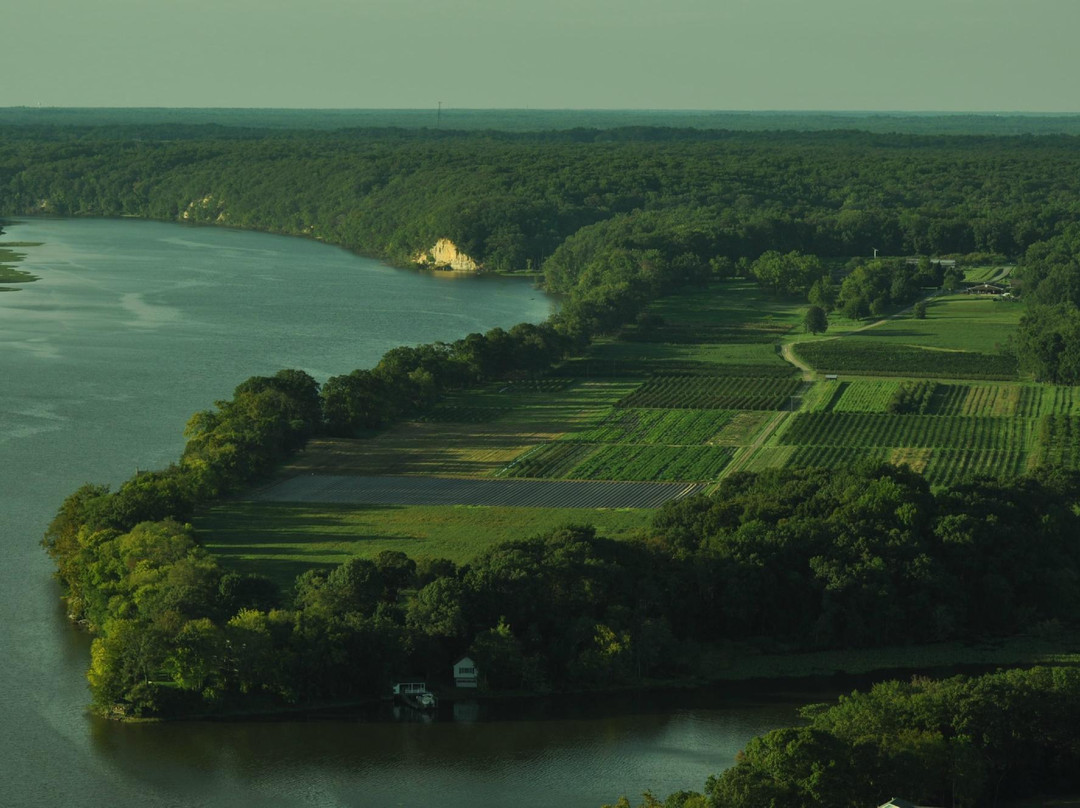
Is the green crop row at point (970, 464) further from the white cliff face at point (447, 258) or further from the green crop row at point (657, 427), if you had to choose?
the white cliff face at point (447, 258)

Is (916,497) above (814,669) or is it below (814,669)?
above

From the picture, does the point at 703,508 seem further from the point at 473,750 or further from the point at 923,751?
the point at 923,751

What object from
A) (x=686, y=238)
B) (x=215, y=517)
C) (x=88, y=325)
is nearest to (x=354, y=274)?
(x=686, y=238)

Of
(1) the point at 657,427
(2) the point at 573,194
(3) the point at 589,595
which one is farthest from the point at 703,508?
(2) the point at 573,194

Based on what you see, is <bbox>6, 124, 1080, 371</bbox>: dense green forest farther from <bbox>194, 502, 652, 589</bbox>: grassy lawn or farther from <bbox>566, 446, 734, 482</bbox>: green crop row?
<bbox>194, 502, 652, 589</bbox>: grassy lawn

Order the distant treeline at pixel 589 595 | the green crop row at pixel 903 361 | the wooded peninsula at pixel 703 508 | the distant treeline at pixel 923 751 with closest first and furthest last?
the distant treeline at pixel 923 751
the wooded peninsula at pixel 703 508
the distant treeline at pixel 589 595
the green crop row at pixel 903 361

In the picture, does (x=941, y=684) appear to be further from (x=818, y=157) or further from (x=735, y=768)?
(x=818, y=157)

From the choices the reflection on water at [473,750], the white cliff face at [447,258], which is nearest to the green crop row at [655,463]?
the reflection on water at [473,750]
